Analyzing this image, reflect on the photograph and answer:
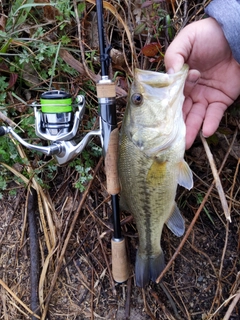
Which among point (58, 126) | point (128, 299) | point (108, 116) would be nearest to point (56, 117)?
point (58, 126)

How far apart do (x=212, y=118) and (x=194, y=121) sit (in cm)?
11

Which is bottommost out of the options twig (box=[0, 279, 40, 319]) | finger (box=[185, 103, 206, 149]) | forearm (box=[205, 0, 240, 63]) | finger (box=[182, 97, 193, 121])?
twig (box=[0, 279, 40, 319])

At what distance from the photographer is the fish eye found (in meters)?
2.05

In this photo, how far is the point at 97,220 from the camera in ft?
9.04

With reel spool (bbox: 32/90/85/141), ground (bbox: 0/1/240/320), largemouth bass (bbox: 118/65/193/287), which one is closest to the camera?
largemouth bass (bbox: 118/65/193/287)

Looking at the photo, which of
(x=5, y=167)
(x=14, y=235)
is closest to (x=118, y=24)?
(x=5, y=167)

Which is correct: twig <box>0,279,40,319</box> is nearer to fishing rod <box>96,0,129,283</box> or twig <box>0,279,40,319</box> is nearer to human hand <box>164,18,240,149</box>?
fishing rod <box>96,0,129,283</box>

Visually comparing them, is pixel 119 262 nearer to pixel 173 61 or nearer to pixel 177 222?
pixel 177 222

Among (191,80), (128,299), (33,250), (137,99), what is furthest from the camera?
(33,250)

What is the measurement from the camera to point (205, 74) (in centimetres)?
239

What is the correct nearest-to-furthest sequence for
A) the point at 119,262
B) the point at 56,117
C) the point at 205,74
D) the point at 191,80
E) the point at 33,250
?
1. the point at 191,80
2. the point at 56,117
3. the point at 205,74
4. the point at 119,262
5. the point at 33,250

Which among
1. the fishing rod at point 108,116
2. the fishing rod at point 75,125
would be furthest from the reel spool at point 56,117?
the fishing rod at point 108,116

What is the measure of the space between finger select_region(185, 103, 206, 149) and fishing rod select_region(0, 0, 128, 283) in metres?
0.45

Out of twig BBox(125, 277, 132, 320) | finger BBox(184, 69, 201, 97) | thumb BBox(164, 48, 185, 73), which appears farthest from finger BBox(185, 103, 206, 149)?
twig BBox(125, 277, 132, 320)
